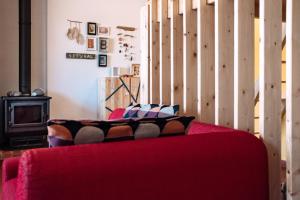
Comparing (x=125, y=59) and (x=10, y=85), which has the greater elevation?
(x=125, y=59)

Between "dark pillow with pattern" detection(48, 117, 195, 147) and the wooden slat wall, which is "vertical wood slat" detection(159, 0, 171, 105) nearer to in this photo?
the wooden slat wall

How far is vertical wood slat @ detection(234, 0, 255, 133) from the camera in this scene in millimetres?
2277

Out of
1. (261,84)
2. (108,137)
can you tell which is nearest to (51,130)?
(108,137)

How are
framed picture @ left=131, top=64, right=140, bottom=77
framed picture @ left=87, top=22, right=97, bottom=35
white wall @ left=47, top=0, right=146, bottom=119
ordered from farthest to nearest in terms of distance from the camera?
framed picture @ left=131, top=64, right=140, bottom=77, framed picture @ left=87, top=22, right=97, bottom=35, white wall @ left=47, top=0, right=146, bottom=119

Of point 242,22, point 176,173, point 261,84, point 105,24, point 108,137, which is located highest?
point 105,24

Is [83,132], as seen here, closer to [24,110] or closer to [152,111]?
[152,111]

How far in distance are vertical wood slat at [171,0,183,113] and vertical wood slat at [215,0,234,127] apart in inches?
23.7

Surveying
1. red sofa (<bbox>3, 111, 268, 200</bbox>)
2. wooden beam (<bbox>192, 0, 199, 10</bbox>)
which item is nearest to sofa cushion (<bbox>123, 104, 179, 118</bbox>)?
red sofa (<bbox>3, 111, 268, 200</bbox>)

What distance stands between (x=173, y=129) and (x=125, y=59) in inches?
193

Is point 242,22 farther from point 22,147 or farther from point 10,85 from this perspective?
point 10,85

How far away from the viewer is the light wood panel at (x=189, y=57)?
111 inches

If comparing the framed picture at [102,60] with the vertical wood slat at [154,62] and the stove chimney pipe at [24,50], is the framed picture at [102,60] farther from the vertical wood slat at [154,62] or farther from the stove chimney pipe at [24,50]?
the vertical wood slat at [154,62]

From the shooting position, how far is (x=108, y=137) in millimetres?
1556

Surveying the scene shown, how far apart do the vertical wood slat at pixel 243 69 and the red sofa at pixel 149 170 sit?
15.5 inches
